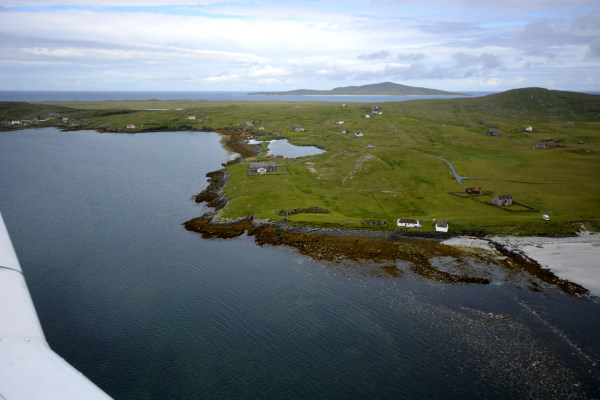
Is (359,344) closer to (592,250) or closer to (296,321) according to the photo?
(296,321)

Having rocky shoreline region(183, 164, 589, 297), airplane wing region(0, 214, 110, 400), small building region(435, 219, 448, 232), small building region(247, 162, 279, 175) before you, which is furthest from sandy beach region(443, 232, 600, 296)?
airplane wing region(0, 214, 110, 400)

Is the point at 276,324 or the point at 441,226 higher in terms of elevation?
the point at 441,226

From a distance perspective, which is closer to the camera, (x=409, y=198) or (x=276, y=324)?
(x=276, y=324)

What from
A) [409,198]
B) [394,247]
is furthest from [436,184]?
[394,247]

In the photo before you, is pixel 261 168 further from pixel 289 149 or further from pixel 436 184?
pixel 436 184

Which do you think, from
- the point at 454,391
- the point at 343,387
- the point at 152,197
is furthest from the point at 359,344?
the point at 152,197

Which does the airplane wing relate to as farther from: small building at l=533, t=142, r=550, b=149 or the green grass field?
small building at l=533, t=142, r=550, b=149

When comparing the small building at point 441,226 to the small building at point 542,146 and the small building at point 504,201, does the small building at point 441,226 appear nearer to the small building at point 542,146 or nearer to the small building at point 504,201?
the small building at point 504,201
